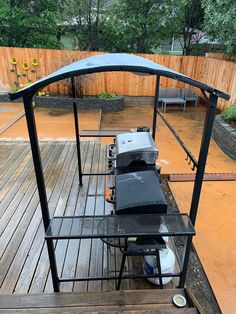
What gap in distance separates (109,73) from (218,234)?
20.6 feet

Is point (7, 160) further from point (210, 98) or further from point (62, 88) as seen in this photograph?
point (62, 88)

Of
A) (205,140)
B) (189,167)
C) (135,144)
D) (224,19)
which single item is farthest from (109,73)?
(205,140)

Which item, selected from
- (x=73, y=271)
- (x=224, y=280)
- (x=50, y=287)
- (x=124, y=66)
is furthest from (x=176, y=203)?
(x=124, y=66)

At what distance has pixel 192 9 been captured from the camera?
27.5 ft

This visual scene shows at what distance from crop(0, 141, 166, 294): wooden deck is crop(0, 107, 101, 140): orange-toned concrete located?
90 cm

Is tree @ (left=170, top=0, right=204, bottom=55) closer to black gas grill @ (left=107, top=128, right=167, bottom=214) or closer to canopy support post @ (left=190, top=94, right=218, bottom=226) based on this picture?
black gas grill @ (left=107, top=128, right=167, bottom=214)

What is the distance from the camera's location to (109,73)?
25.6 feet

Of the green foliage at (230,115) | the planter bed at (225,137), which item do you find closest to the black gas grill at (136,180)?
the planter bed at (225,137)

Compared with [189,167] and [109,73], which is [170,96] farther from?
[189,167]

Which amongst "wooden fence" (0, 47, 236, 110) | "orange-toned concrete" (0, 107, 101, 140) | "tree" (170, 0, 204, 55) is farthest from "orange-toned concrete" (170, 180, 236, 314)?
"tree" (170, 0, 204, 55)

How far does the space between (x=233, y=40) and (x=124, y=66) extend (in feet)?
18.7

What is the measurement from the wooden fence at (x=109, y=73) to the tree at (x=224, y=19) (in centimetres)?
97

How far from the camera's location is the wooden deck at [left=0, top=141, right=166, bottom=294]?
2.04 metres

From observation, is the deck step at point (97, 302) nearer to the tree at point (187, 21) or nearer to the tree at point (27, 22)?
the tree at point (27, 22)
